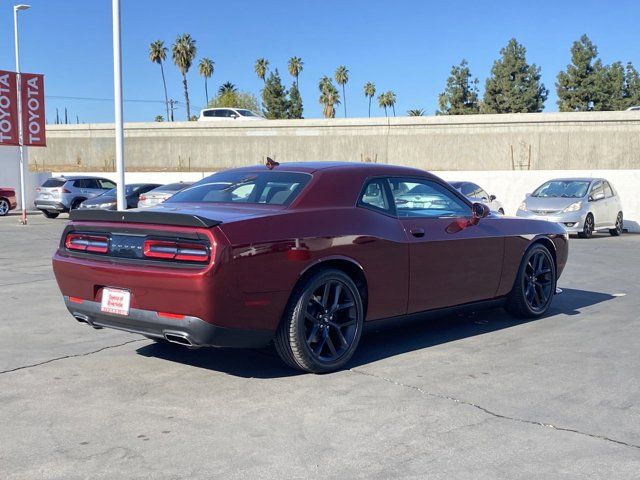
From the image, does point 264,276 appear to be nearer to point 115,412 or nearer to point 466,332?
point 115,412

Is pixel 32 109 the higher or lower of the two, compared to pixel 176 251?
higher

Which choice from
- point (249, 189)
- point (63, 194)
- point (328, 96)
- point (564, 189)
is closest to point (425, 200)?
point (249, 189)

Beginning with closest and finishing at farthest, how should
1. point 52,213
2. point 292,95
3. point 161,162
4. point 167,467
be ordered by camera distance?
point 167,467 < point 52,213 < point 161,162 < point 292,95

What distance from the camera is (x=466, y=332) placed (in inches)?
283

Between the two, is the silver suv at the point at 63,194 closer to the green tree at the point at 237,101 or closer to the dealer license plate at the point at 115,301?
the dealer license plate at the point at 115,301

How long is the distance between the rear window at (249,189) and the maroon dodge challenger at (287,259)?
0.05ft

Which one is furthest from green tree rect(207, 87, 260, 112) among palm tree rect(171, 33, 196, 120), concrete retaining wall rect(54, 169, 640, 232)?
concrete retaining wall rect(54, 169, 640, 232)

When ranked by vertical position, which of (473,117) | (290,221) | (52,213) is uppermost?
(473,117)

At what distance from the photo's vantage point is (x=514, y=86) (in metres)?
74.5

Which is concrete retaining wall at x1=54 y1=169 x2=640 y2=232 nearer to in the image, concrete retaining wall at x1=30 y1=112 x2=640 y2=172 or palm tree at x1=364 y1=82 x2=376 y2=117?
concrete retaining wall at x1=30 y1=112 x2=640 y2=172

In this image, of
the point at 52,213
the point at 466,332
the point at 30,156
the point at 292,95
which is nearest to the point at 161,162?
the point at 30,156

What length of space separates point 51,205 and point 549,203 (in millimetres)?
16270

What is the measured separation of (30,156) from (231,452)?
5318 cm

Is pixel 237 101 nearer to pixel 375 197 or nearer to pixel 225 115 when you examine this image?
pixel 225 115
